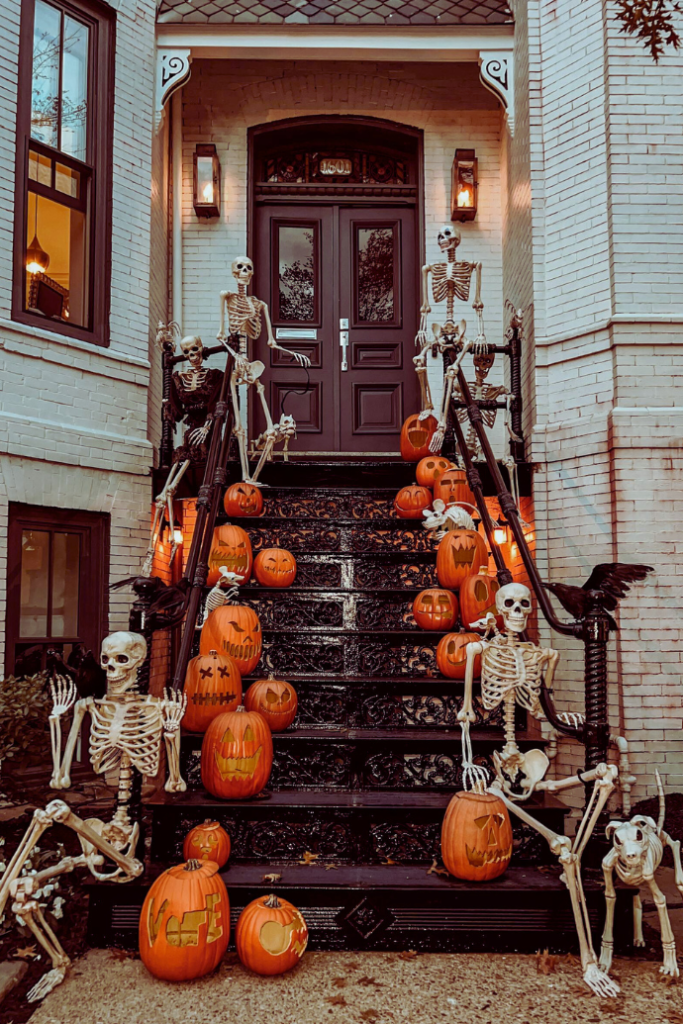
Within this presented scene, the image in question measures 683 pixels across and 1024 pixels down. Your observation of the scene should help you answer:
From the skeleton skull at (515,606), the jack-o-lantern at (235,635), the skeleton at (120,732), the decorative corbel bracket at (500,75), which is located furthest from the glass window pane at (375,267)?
the skeleton at (120,732)

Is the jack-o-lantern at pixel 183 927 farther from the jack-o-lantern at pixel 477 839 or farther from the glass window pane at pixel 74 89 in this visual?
the glass window pane at pixel 74 89

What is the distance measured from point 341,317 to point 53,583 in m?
3.95

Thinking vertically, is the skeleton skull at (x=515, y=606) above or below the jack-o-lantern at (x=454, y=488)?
below

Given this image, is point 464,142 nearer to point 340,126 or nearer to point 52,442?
point 340,126

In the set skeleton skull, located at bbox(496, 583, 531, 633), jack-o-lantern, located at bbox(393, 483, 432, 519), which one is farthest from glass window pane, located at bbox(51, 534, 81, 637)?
skeleton skull, located at bbox(496, 583, 531, 633)

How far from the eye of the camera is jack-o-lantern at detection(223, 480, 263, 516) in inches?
224

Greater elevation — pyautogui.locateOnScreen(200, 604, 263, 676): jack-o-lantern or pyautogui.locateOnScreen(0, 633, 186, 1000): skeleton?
pyautogui.locateOnScreen(200, 604, 263, 676): jack-o-lantern

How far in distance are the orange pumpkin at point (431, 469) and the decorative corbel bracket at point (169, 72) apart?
3572 mm

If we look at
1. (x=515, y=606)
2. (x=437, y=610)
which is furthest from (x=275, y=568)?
(x=515, y=606)

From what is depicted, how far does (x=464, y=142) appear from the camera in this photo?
8164 mm

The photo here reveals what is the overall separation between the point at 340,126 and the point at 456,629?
17.9 ft

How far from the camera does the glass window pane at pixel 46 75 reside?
19.9 feet

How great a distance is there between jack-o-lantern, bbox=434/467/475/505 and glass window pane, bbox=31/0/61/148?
3674 mm

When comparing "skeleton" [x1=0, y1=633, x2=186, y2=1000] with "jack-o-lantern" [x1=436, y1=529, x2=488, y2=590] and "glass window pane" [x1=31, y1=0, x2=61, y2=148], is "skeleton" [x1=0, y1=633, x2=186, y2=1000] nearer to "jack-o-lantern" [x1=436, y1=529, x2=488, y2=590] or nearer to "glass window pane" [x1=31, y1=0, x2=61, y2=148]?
"jack-o-lantern" [x1=436, y1=529, x2=488, y2=590]
